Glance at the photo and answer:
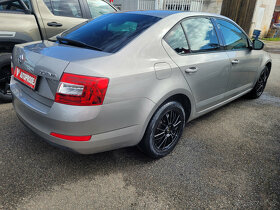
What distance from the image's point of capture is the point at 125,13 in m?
2.63

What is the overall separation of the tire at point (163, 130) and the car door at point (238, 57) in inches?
46.3

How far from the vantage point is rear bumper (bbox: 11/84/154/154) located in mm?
1722

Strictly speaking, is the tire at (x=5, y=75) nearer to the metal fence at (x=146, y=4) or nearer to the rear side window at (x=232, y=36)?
the rear side window at (x=232, y=36)

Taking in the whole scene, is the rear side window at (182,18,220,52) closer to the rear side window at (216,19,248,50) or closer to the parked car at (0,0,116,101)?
the rear side window at (216,19,248,50)

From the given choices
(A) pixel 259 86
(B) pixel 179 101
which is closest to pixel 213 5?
(A) pixel 259 86

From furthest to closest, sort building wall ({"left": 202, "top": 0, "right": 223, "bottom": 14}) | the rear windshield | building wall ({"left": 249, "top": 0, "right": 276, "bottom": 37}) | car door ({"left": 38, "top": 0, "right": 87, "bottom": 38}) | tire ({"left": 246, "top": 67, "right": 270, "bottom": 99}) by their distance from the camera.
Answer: building wall ({"left": 249, "top": 0, "right": 276, "bottom": 37}) → building wall ({"left": 202, "top": 0, "right": 223, "bottom": 14}) → tire ({"left": 246, "top": 67, "right": 270, "bottom": 99}) → car door ({"left": 38, "top": 0, "right": 87, "bottom": 38}) → the rear windshield

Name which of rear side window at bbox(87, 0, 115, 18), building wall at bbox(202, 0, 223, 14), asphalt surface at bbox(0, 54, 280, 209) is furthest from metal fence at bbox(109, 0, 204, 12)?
asphalt surface at bbox(0, 54, 280, 209)

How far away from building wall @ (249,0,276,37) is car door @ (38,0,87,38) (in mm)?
12859

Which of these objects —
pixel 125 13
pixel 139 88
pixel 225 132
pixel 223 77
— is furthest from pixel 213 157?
pixel 125 13

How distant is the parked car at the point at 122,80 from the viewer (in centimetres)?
173

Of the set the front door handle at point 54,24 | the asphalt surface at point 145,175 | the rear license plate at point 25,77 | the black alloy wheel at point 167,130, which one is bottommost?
the asphalt surface at point 145,175

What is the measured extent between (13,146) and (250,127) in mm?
3176

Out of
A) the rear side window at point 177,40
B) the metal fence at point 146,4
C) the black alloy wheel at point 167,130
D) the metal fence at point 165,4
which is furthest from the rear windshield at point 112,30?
the metal fence at point 146,4

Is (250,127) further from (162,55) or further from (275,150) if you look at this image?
(162,55)
